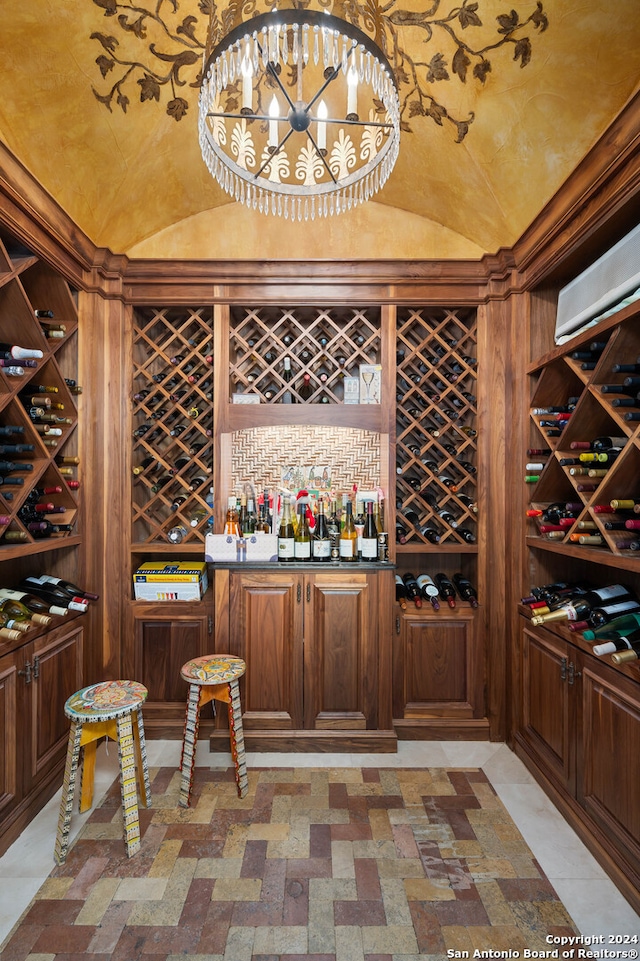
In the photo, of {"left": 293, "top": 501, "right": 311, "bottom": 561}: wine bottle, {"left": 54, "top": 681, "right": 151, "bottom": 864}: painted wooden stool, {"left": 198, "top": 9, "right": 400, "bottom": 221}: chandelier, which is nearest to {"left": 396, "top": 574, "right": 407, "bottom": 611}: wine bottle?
{"left": 293, "top": 501, "right": 311, "bottom": 561}: wine bottle

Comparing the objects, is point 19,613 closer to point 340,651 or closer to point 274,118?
point 340,651

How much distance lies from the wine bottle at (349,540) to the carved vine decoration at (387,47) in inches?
71.6

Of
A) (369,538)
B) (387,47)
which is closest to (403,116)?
(387,47)

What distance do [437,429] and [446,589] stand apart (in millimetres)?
860

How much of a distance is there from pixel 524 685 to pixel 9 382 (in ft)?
8.38

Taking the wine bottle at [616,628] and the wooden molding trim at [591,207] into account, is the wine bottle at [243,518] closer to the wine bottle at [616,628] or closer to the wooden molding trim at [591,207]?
the wine bottle at [616,628]

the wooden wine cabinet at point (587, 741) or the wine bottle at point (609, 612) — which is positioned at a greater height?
the wine bottle at point (609, 612)

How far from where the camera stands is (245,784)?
82.5 inches

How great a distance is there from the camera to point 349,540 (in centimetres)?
256

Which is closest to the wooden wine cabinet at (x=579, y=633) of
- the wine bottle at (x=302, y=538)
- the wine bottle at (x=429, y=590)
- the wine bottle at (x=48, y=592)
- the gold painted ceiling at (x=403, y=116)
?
the wine bottle at (x=429, y=590)

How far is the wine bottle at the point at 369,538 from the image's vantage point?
2.54 m

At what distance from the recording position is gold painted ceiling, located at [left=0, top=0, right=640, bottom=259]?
1673 mm

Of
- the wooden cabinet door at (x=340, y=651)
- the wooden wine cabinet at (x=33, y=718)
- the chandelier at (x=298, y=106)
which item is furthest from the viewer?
the wooden cabinet door at (x=340, y=651)

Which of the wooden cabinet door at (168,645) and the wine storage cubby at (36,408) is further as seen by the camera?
the wooden cabinet door at (168,645)
